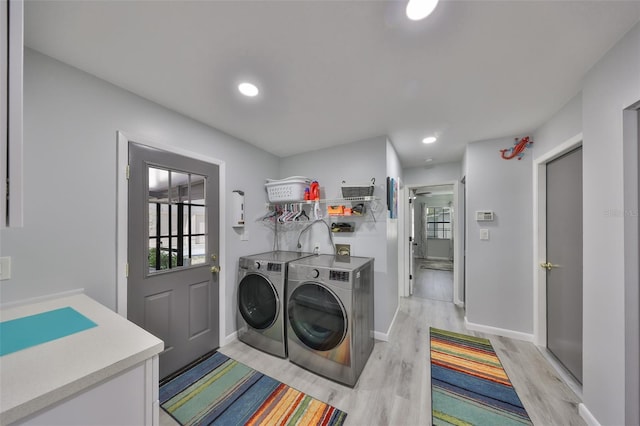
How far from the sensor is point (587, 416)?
4.74 feet

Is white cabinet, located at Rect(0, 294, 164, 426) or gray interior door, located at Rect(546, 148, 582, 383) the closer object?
white cabinet, located at Rect(0, 294, 164, 426)

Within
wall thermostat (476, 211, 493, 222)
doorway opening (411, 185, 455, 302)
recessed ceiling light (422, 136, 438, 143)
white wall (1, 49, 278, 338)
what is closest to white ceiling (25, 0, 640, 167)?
white wall (1, 49, 278, 338)

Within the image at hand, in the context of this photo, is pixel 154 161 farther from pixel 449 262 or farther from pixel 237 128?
pixel 449 262

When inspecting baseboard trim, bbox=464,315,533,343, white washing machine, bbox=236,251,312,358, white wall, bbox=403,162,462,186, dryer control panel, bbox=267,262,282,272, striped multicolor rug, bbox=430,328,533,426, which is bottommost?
striped multicolor rug, bbox=430,328,533,426

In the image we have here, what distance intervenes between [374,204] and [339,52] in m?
1.60

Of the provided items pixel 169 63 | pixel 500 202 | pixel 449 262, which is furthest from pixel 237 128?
pixel 449 262

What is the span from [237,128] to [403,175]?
2.92 m

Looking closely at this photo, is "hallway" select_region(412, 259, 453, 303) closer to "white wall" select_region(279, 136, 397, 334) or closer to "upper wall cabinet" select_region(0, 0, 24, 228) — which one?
"white wall" select_region(279, 136, 397, 334)

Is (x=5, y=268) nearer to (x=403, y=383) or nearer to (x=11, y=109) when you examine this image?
(x=11, y=109)

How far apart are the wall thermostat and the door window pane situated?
3.13 m

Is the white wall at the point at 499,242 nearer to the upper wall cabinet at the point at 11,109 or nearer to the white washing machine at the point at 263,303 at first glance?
the white washing machine at the point at 263,303

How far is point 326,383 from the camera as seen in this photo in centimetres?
184

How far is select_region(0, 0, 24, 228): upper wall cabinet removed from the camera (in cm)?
47

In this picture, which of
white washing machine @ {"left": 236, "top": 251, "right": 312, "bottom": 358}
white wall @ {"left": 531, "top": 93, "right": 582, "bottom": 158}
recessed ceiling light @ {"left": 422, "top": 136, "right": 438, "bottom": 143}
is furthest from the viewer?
recessed ceiling light @ {"left": 422, "top": 136, "right": 438, "bottom": 143}
